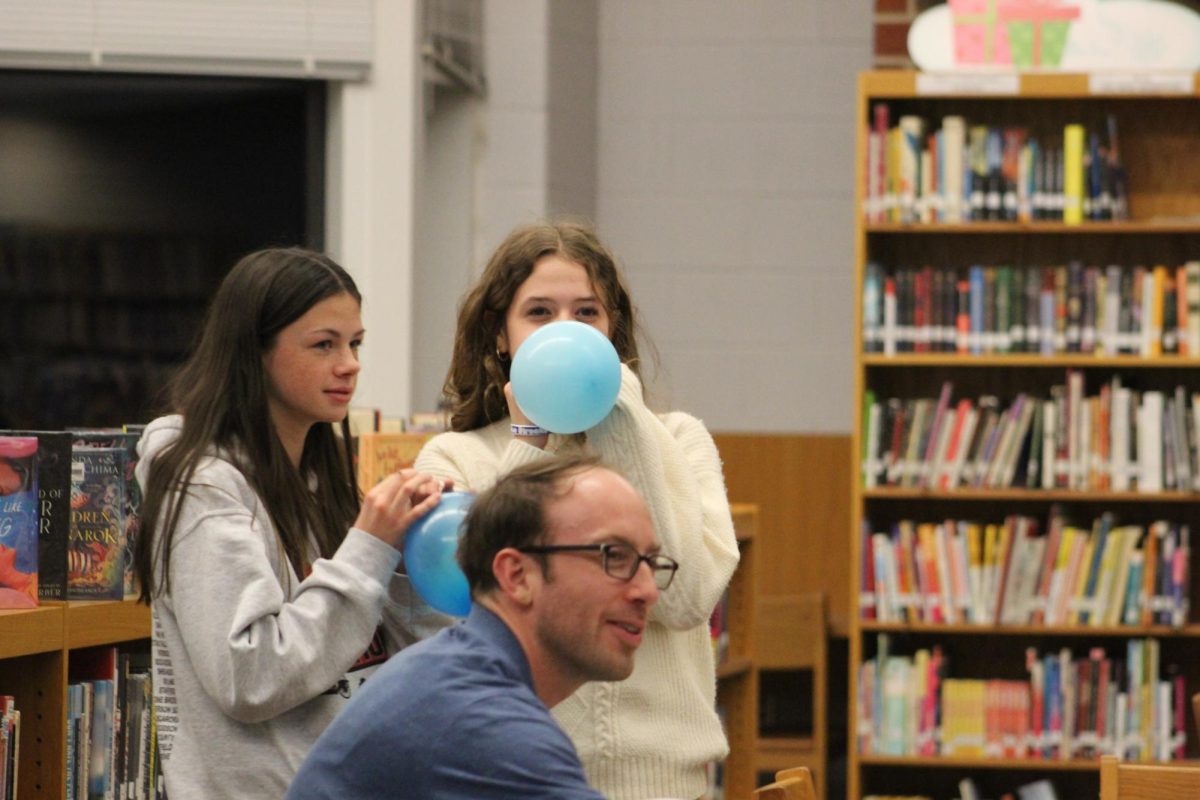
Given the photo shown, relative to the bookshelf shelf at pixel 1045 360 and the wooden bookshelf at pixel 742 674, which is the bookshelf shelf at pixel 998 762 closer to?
the wooden bookshelf at pixel 742 674

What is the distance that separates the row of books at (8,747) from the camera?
2.29 metres

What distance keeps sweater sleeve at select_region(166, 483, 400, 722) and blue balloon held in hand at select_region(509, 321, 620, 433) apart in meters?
0.25

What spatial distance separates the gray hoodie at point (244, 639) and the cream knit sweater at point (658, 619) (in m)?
0.25

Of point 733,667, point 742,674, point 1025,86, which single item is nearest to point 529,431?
point 733,667

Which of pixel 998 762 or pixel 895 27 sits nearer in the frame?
pixel 998 762

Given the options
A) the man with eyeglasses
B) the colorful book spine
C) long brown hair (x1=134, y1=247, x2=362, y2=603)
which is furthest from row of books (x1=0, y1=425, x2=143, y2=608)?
the man with eyeglasses

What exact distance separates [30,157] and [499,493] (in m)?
3.71

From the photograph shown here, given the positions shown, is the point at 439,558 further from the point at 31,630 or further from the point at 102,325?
the point at 102,325

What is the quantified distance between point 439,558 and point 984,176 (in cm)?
311

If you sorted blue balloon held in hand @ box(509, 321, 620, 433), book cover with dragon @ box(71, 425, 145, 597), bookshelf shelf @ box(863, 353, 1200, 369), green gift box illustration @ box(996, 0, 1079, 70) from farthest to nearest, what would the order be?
A: green gift box illustration @ box(996, 0, 1079, 70) < bookshelf shelf @ box(863, 353, 1200, 369) < book cover with dragon @ box(71, 425, 145, 597) < blue balloon held in hand @ box(509, 321, 620, 433)

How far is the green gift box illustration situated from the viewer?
14.7 feet

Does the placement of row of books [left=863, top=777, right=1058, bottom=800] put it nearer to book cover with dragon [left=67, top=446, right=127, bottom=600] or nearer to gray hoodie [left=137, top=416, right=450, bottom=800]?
book cover with dragon [left=67, top=446, right=127, bottom=600]

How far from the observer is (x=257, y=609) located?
168 cm

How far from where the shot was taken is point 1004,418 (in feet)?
14.8
